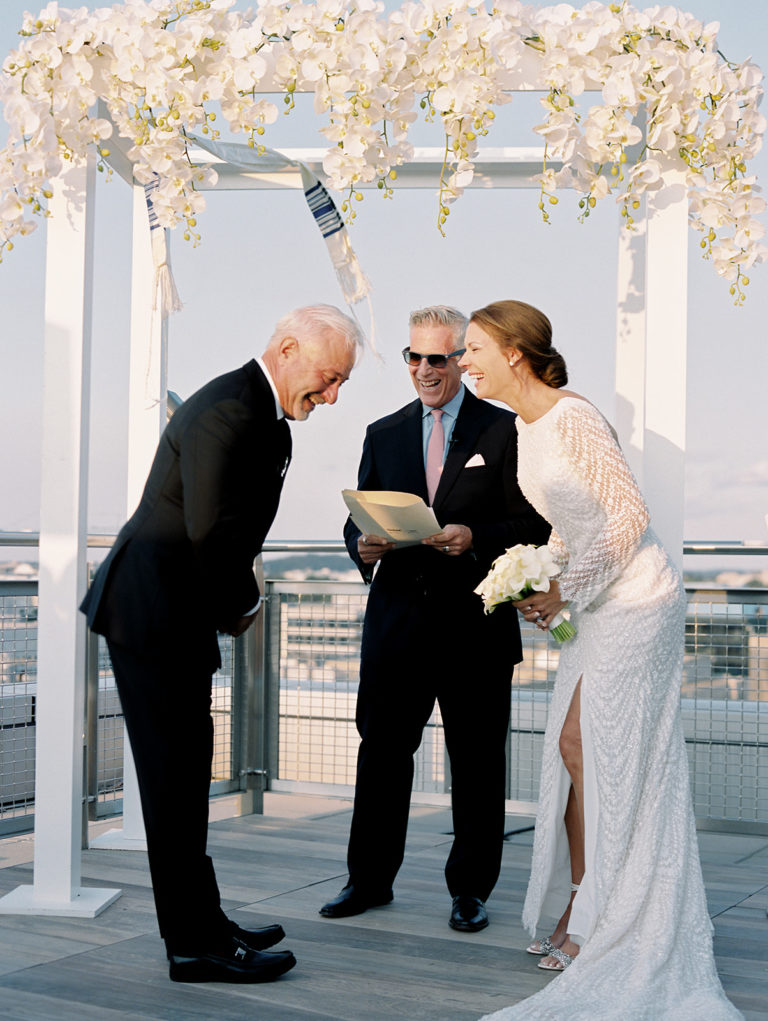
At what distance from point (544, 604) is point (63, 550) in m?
1.60

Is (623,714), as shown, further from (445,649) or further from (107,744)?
(107,744)

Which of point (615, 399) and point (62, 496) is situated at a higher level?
point (615, 399)

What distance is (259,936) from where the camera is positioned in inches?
130

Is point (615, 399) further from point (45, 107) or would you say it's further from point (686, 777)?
point (45, 107)

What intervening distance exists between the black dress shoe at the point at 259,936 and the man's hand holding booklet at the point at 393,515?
1.20 metres

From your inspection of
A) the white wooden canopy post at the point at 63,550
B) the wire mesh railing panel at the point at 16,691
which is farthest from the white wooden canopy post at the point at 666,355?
the wire mesh railing panel at the point at 16,691

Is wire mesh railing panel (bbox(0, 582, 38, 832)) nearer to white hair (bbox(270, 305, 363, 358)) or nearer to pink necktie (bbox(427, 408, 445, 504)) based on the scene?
pink necktie (bbox(427, 408, 445, 504))

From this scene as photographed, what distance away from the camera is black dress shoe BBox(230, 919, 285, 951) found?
3.25 meters

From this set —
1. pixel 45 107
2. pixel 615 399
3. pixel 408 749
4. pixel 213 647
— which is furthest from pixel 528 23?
pixel 408 749

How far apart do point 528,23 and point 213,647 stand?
2.04 m

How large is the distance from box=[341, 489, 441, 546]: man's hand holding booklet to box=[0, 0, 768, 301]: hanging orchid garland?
0.96 metres

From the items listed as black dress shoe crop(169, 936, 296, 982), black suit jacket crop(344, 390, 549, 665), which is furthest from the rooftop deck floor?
black suit jacket crop(344, 390, 549, 665)

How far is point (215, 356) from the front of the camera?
16.2 m

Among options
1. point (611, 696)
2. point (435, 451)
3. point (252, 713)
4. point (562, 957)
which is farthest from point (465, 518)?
point (252, 713)
